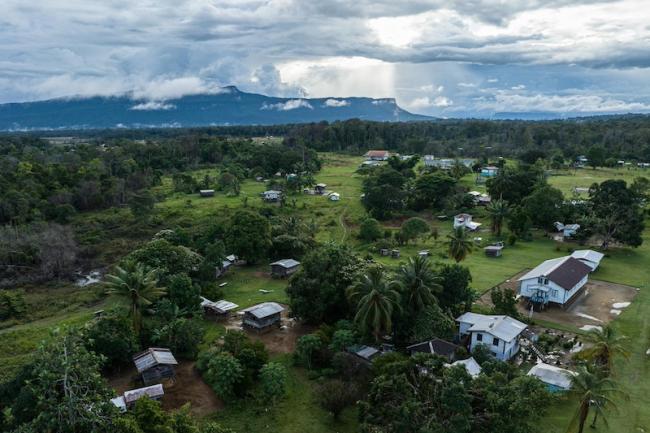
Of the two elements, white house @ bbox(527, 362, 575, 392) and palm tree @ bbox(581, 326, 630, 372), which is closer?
white house @ bbox(527, 362, 575, 392)

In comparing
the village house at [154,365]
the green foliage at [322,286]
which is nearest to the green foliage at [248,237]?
the green foliage at [322,286]

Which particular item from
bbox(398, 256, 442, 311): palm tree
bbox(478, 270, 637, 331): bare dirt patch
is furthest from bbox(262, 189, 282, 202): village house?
bbox(398, 256, 442, 311): palm tree

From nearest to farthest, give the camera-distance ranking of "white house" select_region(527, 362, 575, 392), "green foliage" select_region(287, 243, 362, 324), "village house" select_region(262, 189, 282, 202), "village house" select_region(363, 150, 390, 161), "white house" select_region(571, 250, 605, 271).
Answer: "white house" select_region(527, 362, 575, 392) → "green foliage" select_region(287, 243, 362, 324) → "white house" select_region(571, 250, 605, 271) → "village house" select_region(262, 189, 282, 202) → "village house" select_region(363, 150, 390, 161)

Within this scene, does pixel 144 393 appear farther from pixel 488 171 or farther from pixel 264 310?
pixel 488 171

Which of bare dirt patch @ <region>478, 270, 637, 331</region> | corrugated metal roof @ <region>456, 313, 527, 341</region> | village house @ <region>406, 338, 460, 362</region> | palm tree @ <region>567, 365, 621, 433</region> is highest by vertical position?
palm tree @ <region>567, 365, 621, 433</region>

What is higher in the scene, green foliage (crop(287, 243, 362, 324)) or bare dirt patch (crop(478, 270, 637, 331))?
green foliage (crop(287, 243, 362, 324))

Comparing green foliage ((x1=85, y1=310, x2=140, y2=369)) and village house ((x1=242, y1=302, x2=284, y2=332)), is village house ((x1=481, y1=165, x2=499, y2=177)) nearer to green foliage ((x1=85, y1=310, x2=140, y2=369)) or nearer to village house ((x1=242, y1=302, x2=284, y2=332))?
village house ((x1=242, y1=302, x2=284, y2=332))

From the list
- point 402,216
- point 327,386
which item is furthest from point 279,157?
point 327,386

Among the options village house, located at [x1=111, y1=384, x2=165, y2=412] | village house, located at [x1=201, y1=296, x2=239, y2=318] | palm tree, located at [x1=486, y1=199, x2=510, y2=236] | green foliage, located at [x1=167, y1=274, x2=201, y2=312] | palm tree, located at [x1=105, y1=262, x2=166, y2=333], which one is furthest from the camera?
palm tree, located at [x1=486, y1=199, x2=510, y2=236]
